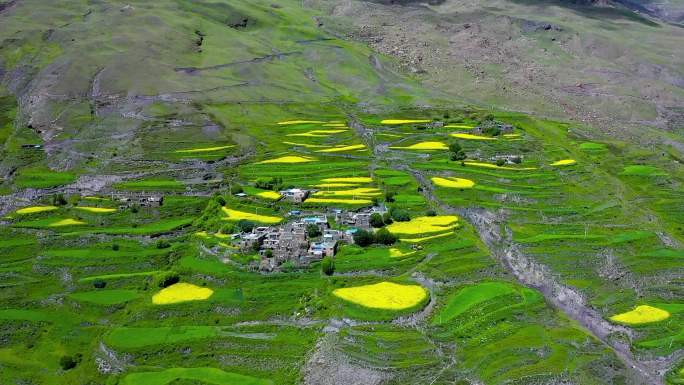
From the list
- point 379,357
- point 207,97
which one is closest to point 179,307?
point 379,357

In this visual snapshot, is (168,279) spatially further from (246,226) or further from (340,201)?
(340,201)

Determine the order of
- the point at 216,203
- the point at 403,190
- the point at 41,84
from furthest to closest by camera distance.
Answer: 1. the point at 41,84
2. the point at 403,190
3. the point at 216,203

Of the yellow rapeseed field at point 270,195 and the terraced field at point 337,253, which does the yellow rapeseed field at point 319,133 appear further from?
the yellow rapeseed field at point 270,195

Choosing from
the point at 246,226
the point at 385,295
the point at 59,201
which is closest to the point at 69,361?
the point at 246,226

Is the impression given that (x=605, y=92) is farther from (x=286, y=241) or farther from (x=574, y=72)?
(x=286, y=241)

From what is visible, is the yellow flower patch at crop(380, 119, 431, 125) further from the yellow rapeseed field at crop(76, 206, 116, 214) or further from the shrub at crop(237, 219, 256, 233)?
the yellow rapeseed field at crop(76, 206, 116, 214)

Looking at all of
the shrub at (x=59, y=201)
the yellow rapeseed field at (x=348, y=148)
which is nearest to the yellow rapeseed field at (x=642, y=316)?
the yellow rapeseed field at (x=348, y=148)
